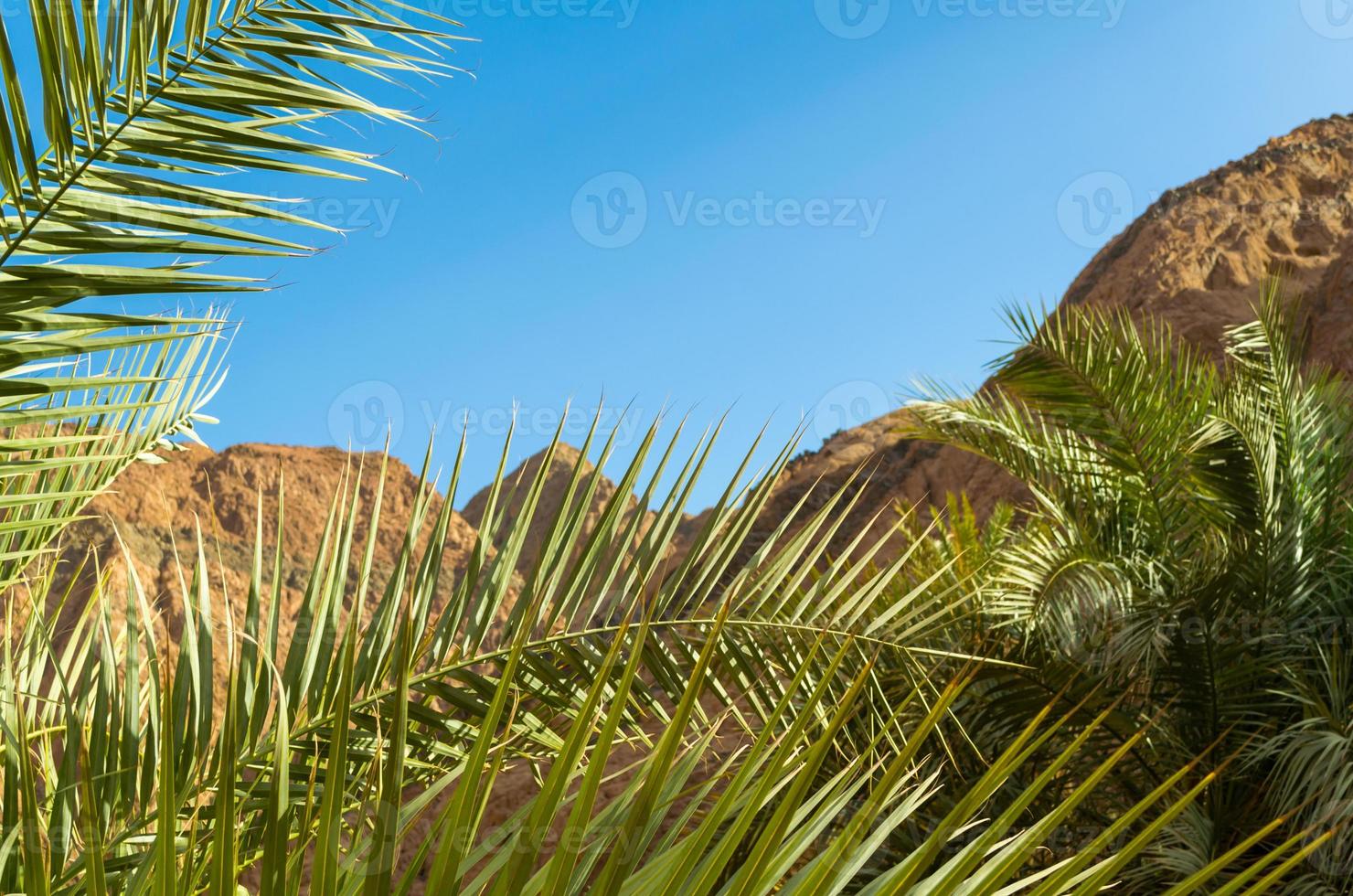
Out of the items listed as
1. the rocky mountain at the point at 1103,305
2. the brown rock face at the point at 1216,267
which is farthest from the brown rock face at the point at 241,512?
the brown rock face at the point at 1216,267

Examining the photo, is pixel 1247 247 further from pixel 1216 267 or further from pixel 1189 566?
pixel 1189 566

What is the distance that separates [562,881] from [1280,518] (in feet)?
17.4

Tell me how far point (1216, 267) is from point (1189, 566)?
12.8 m

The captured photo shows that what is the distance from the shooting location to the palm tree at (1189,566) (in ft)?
14.6

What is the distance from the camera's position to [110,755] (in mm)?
1986

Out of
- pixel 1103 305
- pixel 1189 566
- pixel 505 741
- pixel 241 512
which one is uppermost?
pixel 241 512

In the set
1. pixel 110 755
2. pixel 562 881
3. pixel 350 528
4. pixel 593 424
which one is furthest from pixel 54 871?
pixel 593 424

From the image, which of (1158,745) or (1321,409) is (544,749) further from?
(1321,409)

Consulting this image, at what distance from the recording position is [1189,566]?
5129mm

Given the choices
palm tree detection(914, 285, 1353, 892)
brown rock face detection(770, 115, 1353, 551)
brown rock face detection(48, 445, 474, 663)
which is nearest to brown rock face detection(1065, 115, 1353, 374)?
brown rock face detection(770, 115, 1353, 551)

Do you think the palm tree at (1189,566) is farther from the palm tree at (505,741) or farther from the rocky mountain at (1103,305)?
the palm tree at (505,741)

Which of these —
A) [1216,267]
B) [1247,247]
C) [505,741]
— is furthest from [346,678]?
[1247,247]

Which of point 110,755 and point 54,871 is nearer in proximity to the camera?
point 54,871

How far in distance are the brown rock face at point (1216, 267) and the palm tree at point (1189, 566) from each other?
5885 millimetres
